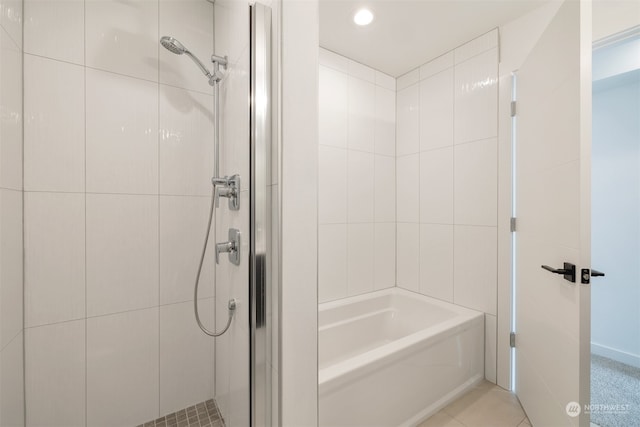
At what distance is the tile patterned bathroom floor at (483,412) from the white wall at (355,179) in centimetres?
93

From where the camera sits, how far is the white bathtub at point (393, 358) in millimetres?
1167

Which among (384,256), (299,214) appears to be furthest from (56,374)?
(384,256)

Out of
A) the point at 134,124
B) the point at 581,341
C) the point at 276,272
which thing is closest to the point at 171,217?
the point at 134,124

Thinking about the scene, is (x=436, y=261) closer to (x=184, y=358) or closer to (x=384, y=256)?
(x=384, y=256)

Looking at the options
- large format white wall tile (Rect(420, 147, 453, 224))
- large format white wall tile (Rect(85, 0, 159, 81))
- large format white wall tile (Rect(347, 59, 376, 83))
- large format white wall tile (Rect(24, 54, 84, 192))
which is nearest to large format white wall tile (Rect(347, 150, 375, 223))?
large format white wall tile (Rect(420, 147, 453, 224))

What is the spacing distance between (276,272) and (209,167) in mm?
998

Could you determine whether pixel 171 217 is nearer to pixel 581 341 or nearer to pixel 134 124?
pixel 134 124

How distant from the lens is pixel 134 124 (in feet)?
4.39

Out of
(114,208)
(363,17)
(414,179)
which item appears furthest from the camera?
(414,179)

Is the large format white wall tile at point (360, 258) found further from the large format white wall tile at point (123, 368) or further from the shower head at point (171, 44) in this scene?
the shower head at point (171, 44)

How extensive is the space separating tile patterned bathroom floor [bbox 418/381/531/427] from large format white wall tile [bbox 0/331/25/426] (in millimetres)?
1814

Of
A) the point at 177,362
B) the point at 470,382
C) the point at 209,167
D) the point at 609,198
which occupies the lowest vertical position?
the point at 470,382

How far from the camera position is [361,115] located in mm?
2205

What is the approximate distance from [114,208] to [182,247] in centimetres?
37
